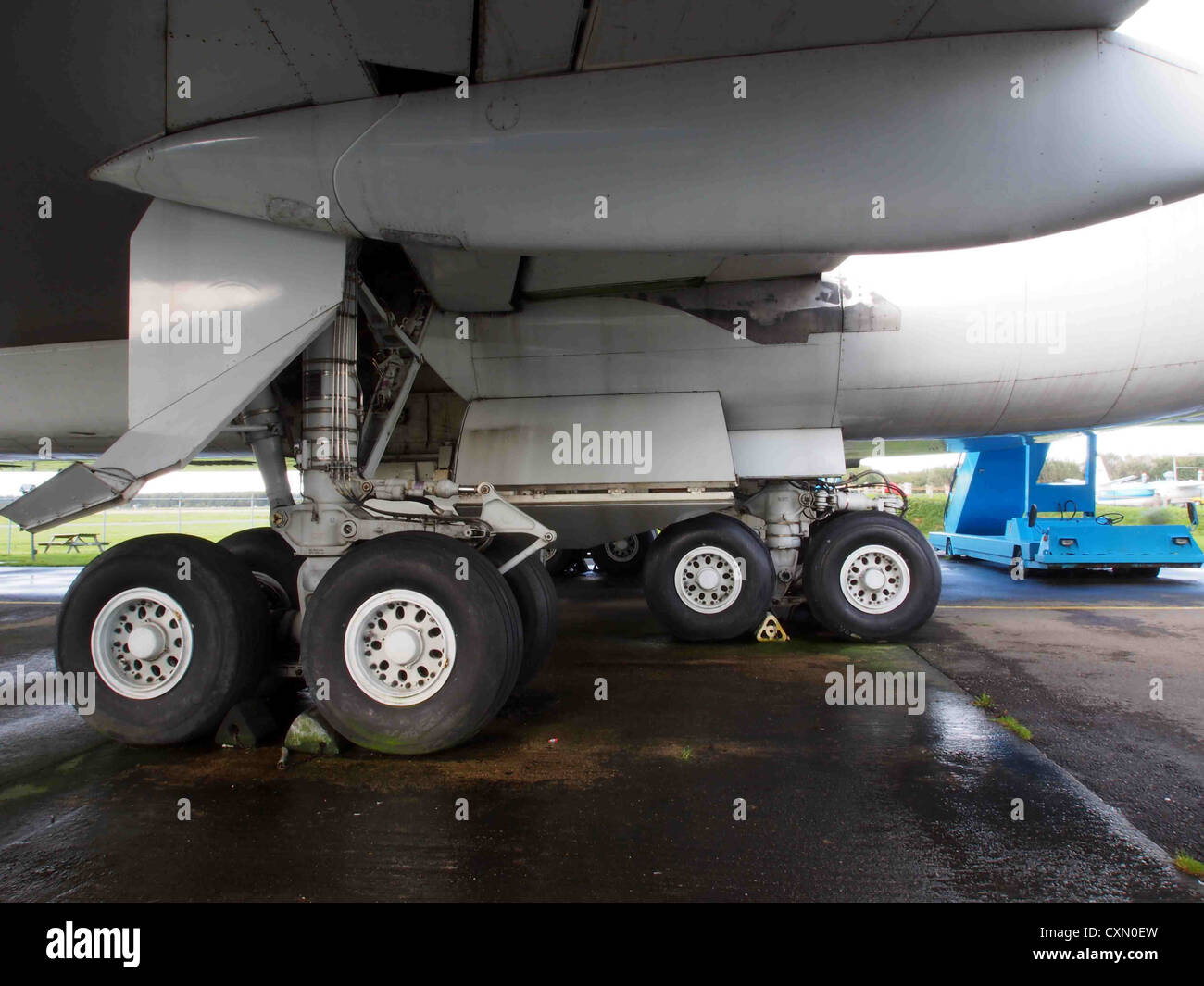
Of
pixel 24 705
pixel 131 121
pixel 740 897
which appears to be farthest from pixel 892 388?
pixel 24 705

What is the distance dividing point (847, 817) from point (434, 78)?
365 cm

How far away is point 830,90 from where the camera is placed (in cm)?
290

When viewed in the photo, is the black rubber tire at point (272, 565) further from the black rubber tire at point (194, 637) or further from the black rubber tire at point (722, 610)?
the black rubber tire at point (722, 610)

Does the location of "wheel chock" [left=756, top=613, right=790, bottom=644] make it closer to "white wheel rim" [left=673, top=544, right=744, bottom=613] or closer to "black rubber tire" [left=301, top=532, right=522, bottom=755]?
"white wheel rim" [left=673, top=544, right=744, bottom=613]

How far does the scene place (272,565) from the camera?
4.34 m

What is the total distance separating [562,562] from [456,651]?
22.3 feet

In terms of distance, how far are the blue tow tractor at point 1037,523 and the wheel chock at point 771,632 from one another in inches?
203

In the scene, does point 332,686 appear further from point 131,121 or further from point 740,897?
point 131,121

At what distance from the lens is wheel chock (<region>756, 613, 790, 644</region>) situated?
18.6 ft

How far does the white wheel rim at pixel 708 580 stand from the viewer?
17.8 ft

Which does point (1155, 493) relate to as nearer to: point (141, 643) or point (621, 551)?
point (621, 551)

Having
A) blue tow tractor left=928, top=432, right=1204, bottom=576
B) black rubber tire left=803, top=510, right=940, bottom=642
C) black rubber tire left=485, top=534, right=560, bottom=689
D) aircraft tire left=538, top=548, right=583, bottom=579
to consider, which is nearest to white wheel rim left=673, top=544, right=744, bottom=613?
black rubber tire left=803, top=510, right=940, bottom=642

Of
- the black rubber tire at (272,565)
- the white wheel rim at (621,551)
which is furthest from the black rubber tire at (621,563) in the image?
the black rubber tire at (272,565)

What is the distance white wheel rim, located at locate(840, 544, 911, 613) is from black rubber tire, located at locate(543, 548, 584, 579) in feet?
14.9
